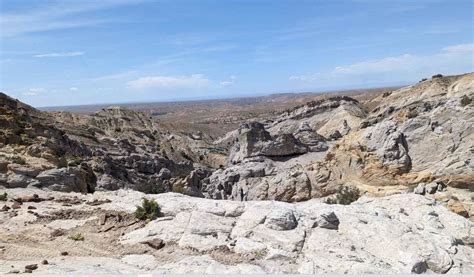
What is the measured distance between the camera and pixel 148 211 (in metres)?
13.8

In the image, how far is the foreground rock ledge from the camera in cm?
1083

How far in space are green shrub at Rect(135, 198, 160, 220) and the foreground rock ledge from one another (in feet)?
0.85

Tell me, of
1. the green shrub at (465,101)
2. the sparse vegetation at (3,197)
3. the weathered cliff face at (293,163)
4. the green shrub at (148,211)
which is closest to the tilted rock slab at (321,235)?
the green shrub at (148,211)

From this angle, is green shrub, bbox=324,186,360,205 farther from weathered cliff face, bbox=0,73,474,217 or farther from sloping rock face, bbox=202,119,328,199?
sloping rock face, bbox=202,119,328,199

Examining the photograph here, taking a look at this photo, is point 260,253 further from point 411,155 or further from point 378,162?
point 411,155

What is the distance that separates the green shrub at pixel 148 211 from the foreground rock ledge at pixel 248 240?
26 cm

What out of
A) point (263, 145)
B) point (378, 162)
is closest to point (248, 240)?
point (378, 162)

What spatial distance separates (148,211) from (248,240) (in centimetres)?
340

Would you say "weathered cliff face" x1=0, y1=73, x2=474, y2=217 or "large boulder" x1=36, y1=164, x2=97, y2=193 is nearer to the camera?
"large boulder" x1=36, y1=164, x2=97, y2=193

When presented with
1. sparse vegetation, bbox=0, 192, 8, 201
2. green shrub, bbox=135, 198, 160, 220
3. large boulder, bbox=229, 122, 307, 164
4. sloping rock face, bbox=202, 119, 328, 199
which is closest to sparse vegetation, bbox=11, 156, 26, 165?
sparse vegetation, bbox=0, 192, 8, 201

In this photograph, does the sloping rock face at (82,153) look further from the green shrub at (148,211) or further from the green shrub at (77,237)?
the green shrub at (77,237)

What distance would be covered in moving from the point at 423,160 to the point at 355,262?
71.2ft

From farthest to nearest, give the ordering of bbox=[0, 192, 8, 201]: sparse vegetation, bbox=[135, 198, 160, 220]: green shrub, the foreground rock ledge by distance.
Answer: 1. bbox=[0, 192, 8, 201]: sparse vegetation
2. bbox=[135, 198, 160, 220]: green shrub
3. the foreground rock ledge

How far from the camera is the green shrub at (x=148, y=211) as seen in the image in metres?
13.6
